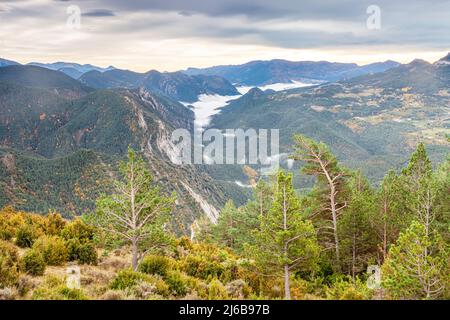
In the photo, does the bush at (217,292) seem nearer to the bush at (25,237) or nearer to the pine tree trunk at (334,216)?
the bush at (25,237)

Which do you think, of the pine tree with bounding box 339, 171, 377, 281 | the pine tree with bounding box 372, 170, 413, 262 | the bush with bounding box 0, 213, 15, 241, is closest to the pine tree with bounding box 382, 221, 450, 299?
the pine tree with bounding box 372, 170, 413, 262

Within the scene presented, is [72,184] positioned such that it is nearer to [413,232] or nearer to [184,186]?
[184,186]

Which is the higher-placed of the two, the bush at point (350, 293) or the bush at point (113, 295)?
the bush at point (113, 295)

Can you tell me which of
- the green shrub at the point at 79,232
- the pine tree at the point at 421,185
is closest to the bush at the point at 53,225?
the green shrub at the point at 79,232

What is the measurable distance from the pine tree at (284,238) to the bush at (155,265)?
3694 mm

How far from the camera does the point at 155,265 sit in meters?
15.6

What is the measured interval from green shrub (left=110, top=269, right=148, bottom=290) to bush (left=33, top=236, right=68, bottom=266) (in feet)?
14.2

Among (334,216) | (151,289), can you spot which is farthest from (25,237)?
(334,216)

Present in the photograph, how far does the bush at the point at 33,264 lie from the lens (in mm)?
13734

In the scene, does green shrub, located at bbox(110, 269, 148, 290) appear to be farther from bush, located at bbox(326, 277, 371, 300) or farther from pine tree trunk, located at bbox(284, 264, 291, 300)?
bush, located at bbox(326, 277, 371, 300)

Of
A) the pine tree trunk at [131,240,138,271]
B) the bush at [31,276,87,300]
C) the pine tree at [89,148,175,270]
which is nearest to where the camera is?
the bush at [31,276,87,300]

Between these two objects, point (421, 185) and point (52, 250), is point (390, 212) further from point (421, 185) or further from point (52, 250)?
point (52, 250)

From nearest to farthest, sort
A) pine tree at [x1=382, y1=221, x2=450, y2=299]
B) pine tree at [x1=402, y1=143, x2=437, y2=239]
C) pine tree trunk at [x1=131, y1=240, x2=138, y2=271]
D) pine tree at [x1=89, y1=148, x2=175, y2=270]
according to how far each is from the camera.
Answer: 1. pine tree at [x1=382, y1=221, x2=450, y2=299]
2. pine tree trunk at [x1=131, y1=240, x2=138, y2=271]
3. pine tree at [x1=402, y1=143, x2=437, y2=239]
4. pine tree at [x1=89, y1=148, x2=175, y2=270]

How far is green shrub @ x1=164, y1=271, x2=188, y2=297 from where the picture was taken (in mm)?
13227
